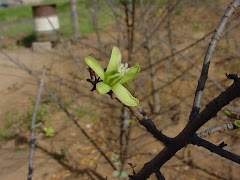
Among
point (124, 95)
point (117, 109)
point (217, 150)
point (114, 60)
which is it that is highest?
point (117, 109)

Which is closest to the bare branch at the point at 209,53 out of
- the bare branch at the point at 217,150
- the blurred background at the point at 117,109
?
the bare branch at the point at 217,150

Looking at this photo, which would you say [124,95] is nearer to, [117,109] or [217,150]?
[217,150]

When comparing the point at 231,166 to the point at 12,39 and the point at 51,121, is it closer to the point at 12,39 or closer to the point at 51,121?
the point at 51,121

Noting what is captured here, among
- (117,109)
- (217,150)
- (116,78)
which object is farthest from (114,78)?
(117,109)

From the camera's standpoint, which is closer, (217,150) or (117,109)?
(217,150)

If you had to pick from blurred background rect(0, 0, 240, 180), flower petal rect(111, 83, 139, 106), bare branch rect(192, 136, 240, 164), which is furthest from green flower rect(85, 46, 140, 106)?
blurred background rect(0, 0, 240, 180)

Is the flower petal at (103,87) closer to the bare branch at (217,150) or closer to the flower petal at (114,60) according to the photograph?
the flower petal at (114,60)

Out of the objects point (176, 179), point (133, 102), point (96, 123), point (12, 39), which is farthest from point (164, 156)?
point (12, 39)

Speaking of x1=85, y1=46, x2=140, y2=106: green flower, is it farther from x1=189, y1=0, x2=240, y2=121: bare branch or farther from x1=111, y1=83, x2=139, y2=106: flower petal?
x1=189, y1=0, x2=240, y2=121: bare branch

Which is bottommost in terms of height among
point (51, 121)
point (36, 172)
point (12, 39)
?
point (36, 172)
